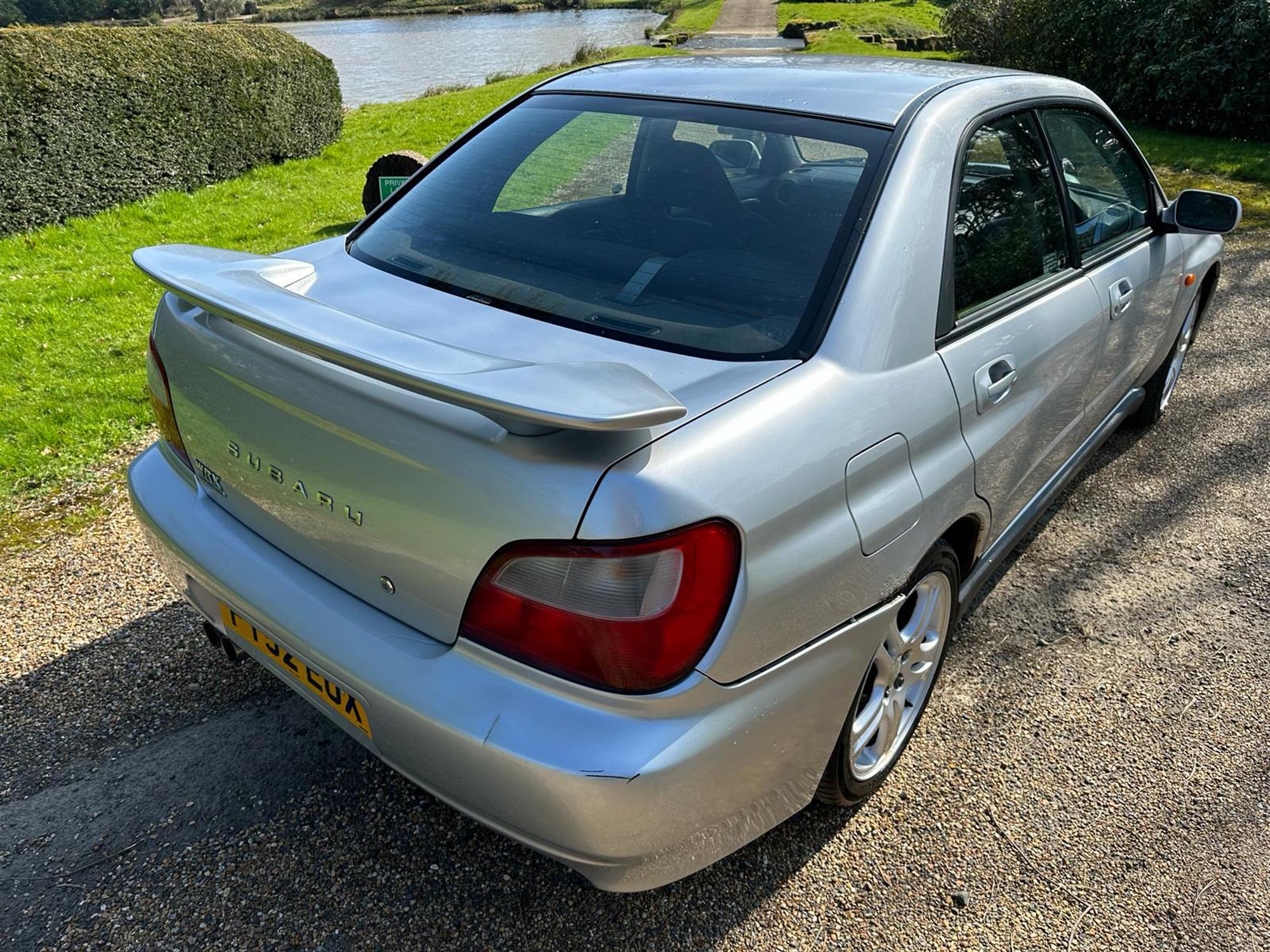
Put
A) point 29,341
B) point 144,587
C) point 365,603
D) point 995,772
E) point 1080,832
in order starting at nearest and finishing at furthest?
point 365,603
point 1080,832
point 995,772
point 144,587
point 29,341

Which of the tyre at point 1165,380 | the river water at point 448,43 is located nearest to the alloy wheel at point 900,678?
the tyre at point 1165,380

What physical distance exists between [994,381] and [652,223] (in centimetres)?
95

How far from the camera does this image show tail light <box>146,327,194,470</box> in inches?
88.1

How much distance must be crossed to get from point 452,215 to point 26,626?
6.68ft

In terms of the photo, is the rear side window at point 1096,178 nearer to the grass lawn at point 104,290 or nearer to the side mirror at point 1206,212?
the side mirror at point 1206,212

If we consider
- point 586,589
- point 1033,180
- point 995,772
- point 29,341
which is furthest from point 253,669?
point 29,341

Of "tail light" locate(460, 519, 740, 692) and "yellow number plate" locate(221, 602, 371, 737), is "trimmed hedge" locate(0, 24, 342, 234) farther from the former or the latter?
"tail light" locate(460, 519, 740, 692)

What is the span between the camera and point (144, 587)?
3264 mm

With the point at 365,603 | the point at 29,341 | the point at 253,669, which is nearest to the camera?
the point at 365,603

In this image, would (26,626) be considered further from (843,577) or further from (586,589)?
(843,577)

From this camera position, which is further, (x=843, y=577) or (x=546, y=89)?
(x=546, y=89)

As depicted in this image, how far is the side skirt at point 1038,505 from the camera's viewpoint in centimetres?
264

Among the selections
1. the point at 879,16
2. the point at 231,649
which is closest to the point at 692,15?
the point at 879,16

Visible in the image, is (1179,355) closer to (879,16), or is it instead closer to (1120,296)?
(1120,296)
